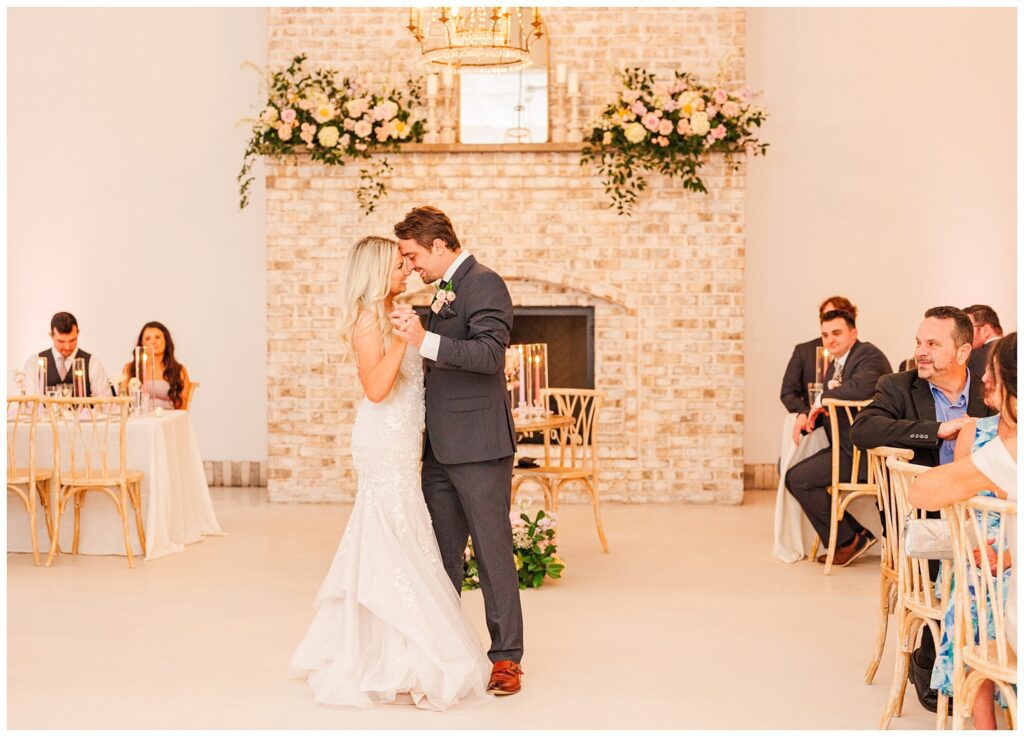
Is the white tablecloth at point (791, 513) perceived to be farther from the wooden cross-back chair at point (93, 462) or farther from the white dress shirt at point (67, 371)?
the white dress shirt at point (67, 371)

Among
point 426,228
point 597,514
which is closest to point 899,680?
point 426,228

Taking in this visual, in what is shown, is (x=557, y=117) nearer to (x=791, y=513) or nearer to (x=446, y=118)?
(x=446, y=118)

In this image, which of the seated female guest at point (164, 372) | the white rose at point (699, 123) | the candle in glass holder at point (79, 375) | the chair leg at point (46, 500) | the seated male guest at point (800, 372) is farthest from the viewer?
the white rose at point (699, 123)

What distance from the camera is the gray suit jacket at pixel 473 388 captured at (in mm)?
3926

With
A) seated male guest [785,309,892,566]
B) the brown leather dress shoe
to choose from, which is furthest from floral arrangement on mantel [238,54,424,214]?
the brown leather dress shoe

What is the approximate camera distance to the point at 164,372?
25.8ft

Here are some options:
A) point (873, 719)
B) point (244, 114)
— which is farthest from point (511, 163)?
point (873, 719)

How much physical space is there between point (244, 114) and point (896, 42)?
5.05 metres

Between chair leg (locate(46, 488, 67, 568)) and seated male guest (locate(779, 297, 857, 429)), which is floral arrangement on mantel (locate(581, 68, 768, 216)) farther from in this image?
chair leg (locate(46, 488, 67, 568))

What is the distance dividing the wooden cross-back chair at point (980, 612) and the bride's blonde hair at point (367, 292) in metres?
1.90

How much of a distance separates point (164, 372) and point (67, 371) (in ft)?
2.04

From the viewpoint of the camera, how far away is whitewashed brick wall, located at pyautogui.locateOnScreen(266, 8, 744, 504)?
8602 millimetres

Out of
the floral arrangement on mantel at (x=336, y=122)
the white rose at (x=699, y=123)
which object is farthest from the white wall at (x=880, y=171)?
the floral arrangement on mantel at (x=336, y=122)

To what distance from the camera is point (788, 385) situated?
728 centimetres
